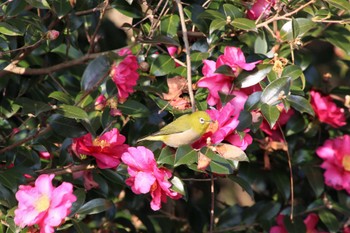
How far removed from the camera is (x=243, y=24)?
1.65 m

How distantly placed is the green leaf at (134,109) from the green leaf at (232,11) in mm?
298

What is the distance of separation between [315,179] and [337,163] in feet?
0.30

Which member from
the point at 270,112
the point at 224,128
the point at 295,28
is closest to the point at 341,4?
the point at 295,28

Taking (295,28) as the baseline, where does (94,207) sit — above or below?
below

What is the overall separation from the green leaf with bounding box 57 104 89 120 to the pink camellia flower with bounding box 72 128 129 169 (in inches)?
4.3

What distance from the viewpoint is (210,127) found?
54.9 inches

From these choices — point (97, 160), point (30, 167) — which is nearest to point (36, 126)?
point (30, 167)

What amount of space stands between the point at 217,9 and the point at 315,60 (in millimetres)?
1214

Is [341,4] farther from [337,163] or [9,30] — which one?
[9,30]

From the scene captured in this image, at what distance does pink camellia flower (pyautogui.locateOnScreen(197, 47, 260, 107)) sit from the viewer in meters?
1.54

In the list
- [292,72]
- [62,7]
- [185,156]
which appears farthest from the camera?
[62,7]

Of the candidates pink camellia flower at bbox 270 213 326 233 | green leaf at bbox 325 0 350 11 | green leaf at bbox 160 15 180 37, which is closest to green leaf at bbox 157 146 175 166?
green leaf at bbox 160 15 180 37

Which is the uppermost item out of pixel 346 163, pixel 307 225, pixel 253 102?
pixel 253 102

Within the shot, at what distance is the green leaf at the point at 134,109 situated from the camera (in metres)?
1.61
